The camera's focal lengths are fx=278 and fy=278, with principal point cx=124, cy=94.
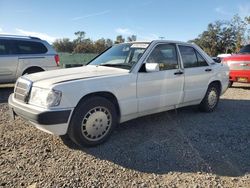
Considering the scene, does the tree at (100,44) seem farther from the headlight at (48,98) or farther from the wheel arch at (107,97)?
the headlight at (48,98)

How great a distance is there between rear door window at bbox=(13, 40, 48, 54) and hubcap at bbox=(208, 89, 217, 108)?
608cm

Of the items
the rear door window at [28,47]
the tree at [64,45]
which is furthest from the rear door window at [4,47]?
the tree at [64,45]

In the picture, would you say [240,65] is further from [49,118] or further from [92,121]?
[49,118]

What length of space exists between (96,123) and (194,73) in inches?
101

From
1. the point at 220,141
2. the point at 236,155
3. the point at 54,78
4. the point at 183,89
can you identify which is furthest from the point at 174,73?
the point at 54,78

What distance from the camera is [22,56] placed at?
9297 millimetres

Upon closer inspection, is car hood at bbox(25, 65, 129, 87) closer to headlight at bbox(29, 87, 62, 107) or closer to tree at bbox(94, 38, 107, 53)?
headlight at bbox(29, 87, 62, 107)

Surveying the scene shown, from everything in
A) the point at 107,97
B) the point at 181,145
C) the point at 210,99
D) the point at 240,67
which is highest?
the point at 107,97

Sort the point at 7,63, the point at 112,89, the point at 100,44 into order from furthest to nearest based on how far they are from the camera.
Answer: the point at 100,44
the point at 7,63
the point at 112,89

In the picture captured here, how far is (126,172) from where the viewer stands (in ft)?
11.3

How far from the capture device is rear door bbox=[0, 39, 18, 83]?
905 centimetres

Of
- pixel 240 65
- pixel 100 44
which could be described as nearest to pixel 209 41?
pixel 100 44

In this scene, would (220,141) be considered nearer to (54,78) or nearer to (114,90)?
(114,90)

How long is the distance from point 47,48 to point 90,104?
6.50 m
